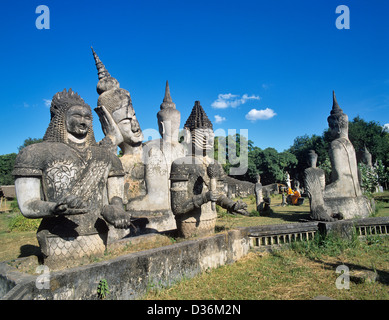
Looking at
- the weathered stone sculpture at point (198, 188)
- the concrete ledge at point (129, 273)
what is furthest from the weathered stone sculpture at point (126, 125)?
the concrete ledge at point (129, 273)

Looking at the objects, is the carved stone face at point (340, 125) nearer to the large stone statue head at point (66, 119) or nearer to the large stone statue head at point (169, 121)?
the large stone statue head at point (169, 121)

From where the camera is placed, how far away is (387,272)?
405cm

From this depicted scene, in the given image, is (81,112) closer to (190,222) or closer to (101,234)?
(101,234)

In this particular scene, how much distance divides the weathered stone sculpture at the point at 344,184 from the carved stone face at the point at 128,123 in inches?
240

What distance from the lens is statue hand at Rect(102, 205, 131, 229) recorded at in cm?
303

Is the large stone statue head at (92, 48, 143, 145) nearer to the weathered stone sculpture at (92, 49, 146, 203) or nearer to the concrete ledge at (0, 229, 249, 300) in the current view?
the weathered stone sculpture at (92, 49, 146, 203)

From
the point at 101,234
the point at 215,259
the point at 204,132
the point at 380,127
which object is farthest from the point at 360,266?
the point at 380,127

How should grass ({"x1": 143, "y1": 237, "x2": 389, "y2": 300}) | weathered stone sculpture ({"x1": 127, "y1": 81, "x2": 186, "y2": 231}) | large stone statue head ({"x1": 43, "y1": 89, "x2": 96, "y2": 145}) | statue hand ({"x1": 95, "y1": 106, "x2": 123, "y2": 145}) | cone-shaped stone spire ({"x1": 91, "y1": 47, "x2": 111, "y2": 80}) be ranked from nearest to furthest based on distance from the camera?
large stone statue head ({"x1": 43, "y1": 89, "x2": 96, "y2": 145})
grass ({"x1": 143, "y1": 237, "x2": 389, "y2": 300})
statue hand ({"x1": 95, "y1": 106, "x2": 123, "y2": 145})
weathered stone sculpture ({"x1": 127, "y1": 81, "x2": 186, "y2": 231})
cone-shaped stone spire ({"x1": 91, "y1": 47, "x2": 111, "y2": 80})

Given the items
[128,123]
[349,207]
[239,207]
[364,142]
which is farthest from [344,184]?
[364,142]

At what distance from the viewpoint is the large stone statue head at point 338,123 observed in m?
8.79

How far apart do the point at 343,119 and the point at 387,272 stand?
606 cm

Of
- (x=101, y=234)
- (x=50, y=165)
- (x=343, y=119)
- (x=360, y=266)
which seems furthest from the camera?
(x=343, y=119)

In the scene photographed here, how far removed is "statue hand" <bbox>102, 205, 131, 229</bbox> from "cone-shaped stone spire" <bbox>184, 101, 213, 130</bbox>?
250cm

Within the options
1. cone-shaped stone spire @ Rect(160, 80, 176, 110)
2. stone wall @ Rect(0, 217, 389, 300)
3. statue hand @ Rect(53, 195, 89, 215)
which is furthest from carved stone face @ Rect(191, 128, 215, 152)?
statue hand @ Rect(53, 195, 89, 215)
